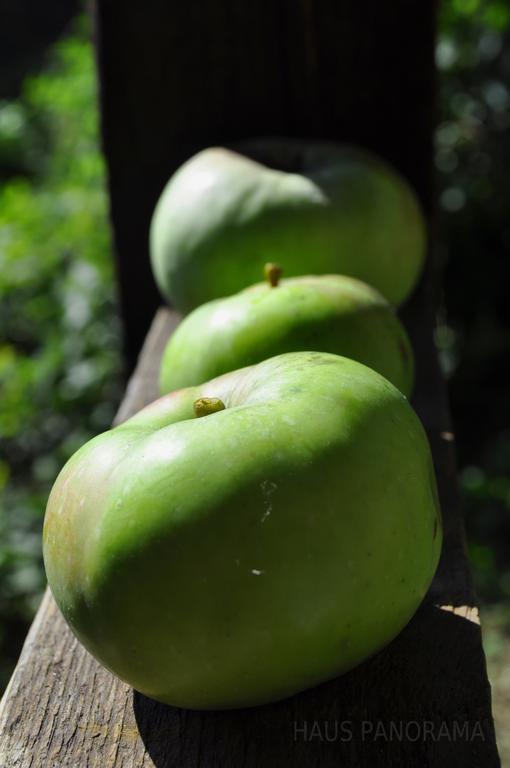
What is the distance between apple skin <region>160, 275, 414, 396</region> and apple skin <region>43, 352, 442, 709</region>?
11.6 inches

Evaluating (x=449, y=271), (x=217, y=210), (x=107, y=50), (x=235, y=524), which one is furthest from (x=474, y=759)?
(x=449, y=271)

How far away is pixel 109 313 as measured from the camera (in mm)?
2928

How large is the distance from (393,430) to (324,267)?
2.42 feet

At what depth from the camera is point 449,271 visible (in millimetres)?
3248

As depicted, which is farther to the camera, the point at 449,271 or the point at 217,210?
the point at 449,271

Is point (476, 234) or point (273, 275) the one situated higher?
point (273, 275)

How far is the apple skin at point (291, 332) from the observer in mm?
1231

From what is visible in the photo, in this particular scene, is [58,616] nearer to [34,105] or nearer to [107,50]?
[107,50]

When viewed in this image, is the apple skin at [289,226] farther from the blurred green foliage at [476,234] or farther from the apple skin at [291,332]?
the blurred green foliage at [476,234]

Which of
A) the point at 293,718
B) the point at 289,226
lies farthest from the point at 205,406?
the point at 289,226

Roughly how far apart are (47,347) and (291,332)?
6.14 feet

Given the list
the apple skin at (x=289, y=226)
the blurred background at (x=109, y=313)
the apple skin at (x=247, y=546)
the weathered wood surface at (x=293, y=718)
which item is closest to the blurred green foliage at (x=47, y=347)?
the blurred background at (x=109, y=313)

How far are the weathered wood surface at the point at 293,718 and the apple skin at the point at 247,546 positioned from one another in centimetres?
4

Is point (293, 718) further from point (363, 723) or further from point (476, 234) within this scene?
point (476, 234)
